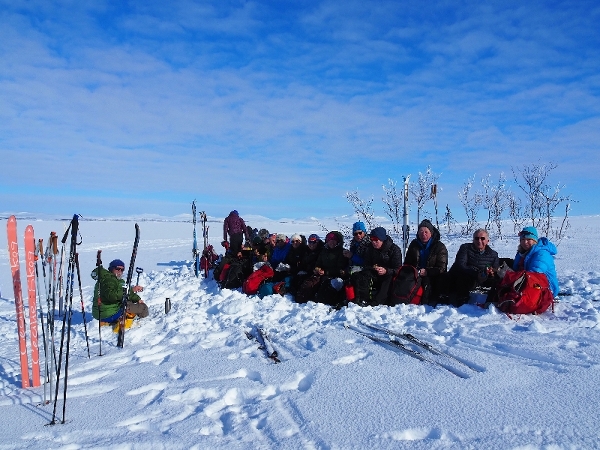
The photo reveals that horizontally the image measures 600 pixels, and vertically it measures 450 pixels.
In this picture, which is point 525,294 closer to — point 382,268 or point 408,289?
point 408,289

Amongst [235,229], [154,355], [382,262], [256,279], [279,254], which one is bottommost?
[154,355]

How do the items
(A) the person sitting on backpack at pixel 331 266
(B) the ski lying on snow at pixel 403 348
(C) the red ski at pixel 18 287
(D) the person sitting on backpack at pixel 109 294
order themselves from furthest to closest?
(A) the person sitting on backpack at pixel 331 266
(D) the person sitting on backpack at pixel 109 294
(C) the red ski at pixel 18 287
(B) the ski lying on snow at pixel 403 348

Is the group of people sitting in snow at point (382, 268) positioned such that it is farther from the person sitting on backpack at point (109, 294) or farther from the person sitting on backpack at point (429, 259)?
the person sitting on backpack at point (109, 294)

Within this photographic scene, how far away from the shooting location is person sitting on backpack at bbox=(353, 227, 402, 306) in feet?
20.0

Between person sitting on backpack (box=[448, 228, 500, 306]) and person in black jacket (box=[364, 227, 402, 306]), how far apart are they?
79cm

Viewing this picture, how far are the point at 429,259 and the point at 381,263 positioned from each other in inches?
26.9

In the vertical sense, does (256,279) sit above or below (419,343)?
above

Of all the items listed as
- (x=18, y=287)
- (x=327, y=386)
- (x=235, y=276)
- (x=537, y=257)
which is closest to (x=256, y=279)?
(x=235, y=276)

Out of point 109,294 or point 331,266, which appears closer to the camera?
point 109,294

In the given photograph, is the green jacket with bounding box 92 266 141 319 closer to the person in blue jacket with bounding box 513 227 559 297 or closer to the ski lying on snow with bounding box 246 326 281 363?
the ski lying on snow with bounding box 246 326 281 363

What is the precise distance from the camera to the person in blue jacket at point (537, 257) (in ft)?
17.5

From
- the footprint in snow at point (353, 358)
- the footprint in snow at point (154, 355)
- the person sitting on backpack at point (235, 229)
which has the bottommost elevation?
the footprint in snow at point (154, 355)

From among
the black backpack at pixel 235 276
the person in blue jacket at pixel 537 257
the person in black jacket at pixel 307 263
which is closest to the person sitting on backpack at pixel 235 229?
the black backpack at pixel 235 276

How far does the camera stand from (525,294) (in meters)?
4.91
